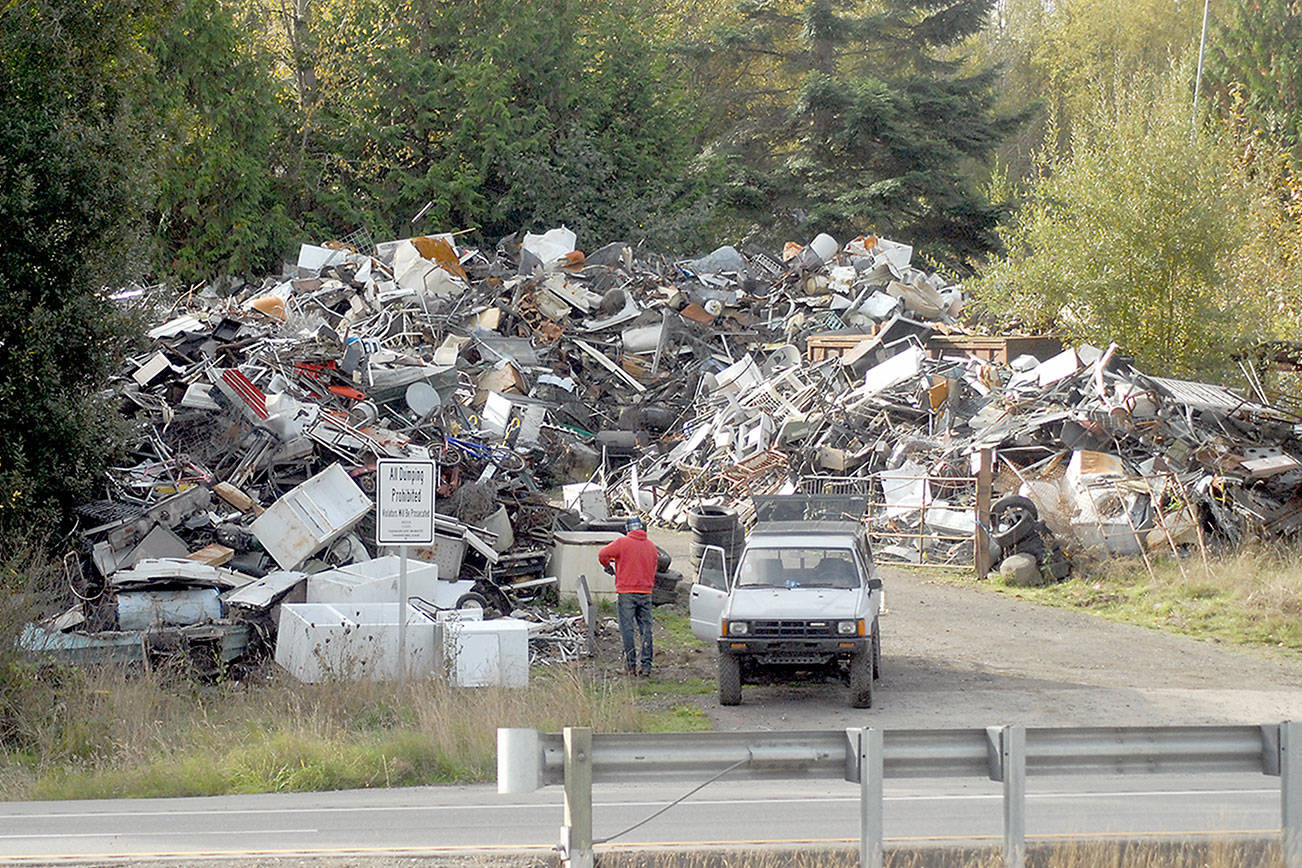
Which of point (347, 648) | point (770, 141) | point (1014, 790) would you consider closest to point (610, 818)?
point (1014, 790)

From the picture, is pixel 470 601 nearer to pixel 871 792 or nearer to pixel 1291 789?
pixel 871 792

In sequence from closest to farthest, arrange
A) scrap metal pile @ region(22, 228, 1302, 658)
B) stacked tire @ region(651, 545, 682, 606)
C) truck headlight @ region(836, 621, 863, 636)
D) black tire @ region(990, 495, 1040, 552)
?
truck headlight @ region(836, 621, 863, 636), scrap metal pile @ region(22, 228, 1302, 658), stacked tire @ region(651, 545, 682, 606), black tire @ region(990, 495, 1040, 552)

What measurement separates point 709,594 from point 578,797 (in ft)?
32.2

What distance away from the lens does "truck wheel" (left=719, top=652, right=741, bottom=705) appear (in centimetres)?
1354

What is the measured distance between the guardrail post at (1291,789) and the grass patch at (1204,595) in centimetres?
1079

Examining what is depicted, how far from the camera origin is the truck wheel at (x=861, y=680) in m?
13.4

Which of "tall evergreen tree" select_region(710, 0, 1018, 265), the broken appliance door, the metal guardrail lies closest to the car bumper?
the broken appliance door

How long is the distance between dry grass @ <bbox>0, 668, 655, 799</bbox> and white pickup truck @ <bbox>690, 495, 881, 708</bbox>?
1.28m

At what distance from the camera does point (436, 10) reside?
153 ft

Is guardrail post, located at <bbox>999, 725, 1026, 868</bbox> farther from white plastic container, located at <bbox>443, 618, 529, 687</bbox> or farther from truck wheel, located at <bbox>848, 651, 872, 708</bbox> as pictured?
white plastic container, located at <bbox>443, 618, 529, 687</bbox>

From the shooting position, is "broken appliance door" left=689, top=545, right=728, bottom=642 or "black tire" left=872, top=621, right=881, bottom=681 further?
"broken appliance door" left=689, top=545, right=728, bottom=642

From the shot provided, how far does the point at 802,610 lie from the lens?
530 inches

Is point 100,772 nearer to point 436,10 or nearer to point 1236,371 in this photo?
point 1236,371

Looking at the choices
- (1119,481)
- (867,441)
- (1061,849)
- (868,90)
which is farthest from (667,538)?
(868,90)
